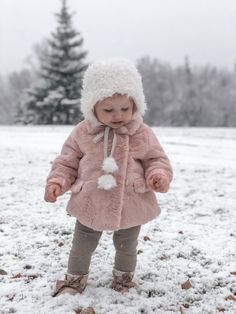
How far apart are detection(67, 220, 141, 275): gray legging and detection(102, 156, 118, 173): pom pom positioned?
0.46 meters

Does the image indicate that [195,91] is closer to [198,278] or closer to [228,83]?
[228,83]

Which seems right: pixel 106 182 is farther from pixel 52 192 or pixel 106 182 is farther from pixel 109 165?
pixel 52 192

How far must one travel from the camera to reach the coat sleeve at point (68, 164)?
3008 millimetres

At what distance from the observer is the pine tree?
27.2 m

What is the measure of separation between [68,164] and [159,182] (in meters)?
0.64

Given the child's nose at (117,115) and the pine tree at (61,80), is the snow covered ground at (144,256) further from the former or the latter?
the pine tree at (61,80)

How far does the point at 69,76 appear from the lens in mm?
27547

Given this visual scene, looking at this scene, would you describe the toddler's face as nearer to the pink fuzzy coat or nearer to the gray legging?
the pink fuzzy coat

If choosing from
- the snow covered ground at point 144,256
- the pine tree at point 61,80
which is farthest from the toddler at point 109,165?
the pine tree at point 61,80

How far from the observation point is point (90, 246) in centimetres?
313

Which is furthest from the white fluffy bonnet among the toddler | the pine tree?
the pine tree

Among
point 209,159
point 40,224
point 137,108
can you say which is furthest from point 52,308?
point 209,159

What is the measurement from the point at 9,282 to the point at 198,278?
144 cm

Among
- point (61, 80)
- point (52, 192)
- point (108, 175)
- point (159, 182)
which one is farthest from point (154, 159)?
point (61, 80)
